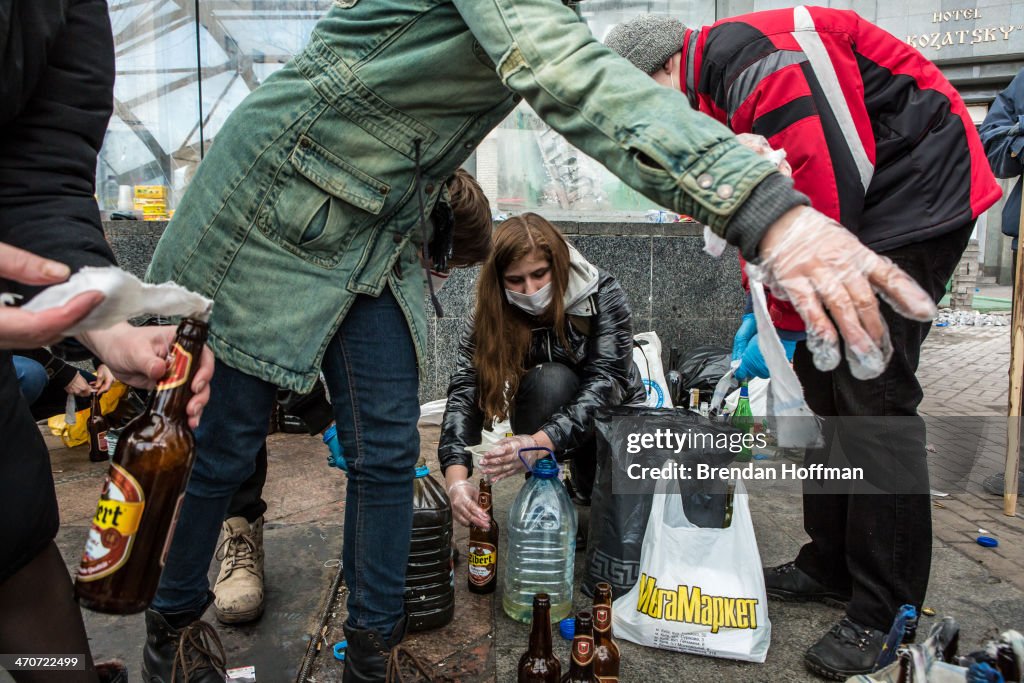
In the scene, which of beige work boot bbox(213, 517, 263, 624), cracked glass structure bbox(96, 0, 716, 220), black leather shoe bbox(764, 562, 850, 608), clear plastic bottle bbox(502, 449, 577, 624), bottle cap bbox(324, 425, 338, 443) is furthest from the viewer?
cracked glass structure bbox(96, 0, 716, 220)

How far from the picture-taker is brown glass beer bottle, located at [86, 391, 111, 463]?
13.2ft

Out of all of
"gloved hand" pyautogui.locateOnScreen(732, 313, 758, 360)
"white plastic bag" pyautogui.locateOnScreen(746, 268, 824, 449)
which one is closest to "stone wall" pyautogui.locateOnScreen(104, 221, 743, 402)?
"gloved hand" pyautogui.locateOnScreen(732, 313, 758, 360)

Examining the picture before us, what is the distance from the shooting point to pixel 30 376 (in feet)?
10.9

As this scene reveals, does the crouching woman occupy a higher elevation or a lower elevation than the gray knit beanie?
lower

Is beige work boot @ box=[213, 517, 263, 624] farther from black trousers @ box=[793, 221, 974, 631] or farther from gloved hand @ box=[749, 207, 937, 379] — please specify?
gloved hand @ box=[749, 207, 937, 379]

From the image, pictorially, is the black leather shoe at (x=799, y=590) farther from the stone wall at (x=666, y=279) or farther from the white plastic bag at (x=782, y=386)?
the stone wall at (x=666, y=279)

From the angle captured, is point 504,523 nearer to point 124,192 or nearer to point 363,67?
point 363,67

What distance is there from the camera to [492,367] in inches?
113

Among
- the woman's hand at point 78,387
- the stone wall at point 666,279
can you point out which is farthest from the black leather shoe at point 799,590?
the woman's hand at point 78,387

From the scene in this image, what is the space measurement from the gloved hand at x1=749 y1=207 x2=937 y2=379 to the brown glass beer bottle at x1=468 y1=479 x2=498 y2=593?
186 cm

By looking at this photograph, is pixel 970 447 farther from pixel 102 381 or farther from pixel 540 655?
pixel 102 381

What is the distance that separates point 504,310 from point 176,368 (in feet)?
6.13

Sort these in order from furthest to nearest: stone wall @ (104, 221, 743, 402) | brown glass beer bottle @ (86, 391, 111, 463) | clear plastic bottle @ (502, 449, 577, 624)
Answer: stone wall @ (104, 221, 743, 402) < brown glass beer bottle @ (86, 391, 111, 463) < clear plastic bottle @ (502, 449, 577, 624)

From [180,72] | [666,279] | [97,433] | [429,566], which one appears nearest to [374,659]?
[429,566]
